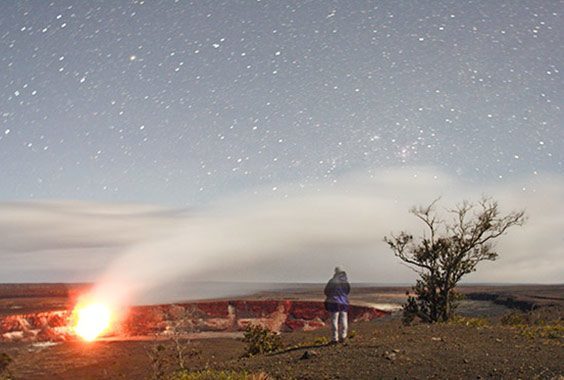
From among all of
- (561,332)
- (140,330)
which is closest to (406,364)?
(561,332)

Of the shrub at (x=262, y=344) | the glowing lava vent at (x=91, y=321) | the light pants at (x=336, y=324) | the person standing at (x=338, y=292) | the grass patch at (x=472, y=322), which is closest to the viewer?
the person standing at (x=338, y=292)

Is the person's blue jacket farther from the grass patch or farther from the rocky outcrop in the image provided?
the rocky outcrop

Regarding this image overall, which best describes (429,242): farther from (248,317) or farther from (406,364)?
(248,317)

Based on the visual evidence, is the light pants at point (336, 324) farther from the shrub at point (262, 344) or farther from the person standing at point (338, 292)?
the shrub at point (262, 344)

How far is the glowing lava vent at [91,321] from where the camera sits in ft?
167

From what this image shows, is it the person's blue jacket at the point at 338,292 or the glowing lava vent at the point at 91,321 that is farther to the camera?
the glowing lava vent at the point at 91,321

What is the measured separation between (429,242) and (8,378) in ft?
69.1

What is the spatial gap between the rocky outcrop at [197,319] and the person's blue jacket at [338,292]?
33287 mm

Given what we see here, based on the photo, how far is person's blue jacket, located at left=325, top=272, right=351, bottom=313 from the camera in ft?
55.1

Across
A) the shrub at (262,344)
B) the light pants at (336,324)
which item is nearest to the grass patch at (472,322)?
the light pants at (336,324)

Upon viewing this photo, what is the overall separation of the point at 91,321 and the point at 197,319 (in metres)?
11.4

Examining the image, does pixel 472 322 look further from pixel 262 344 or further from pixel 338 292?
pixel 338 292

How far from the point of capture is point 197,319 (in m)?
57.7

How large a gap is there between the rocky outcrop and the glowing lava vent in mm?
1028
